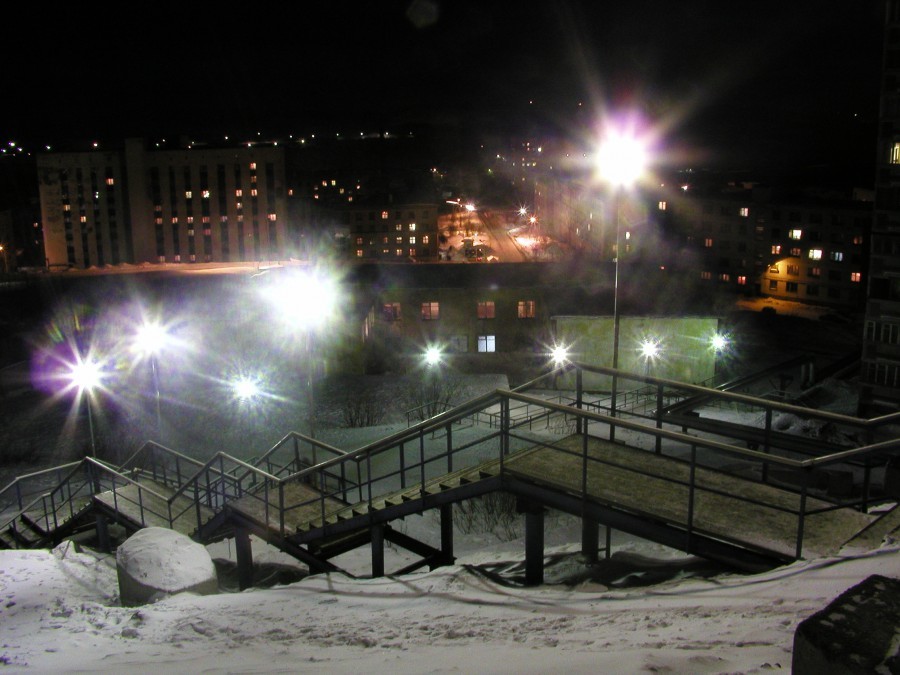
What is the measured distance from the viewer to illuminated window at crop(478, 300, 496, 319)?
115ft

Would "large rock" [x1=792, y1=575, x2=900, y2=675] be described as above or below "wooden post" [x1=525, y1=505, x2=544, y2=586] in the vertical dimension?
above

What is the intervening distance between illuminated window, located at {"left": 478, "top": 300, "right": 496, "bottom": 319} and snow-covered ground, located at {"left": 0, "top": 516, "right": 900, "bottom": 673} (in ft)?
87.4

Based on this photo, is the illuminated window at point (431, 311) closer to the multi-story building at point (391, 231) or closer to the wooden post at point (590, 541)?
the wooden post at point (590, 541)

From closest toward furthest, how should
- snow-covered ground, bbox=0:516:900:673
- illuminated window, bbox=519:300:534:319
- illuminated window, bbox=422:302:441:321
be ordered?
snow-covered ground, bbox=0:516:900:673, illuminated window, bbox=519:300:534:319, illuminated window, bbox=422:302:441:321

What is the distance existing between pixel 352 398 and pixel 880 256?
18.7m

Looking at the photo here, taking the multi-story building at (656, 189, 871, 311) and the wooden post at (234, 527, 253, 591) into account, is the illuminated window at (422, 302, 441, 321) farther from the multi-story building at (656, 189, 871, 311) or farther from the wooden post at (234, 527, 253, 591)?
the multi-story building at (656, 189, 871, 311)

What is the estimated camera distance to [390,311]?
35.3 m

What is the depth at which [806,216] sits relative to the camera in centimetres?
5156

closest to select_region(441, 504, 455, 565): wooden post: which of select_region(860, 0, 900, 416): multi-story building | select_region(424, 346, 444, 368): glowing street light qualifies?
select_region(860, 0, 900, 416): multi-story building

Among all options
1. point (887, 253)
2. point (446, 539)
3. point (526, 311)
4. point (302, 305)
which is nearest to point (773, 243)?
point (526, 311)

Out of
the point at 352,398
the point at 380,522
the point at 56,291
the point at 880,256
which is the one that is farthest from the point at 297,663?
the point at 56,291

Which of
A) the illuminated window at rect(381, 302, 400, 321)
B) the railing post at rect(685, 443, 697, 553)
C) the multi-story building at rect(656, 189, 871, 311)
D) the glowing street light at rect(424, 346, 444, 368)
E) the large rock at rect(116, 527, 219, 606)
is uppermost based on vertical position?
the multi-story building at rect(656, 189, 871, 311)

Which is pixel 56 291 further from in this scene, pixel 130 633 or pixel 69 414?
pixel 130 633

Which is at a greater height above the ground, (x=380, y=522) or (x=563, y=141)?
(x=563, y=141)
